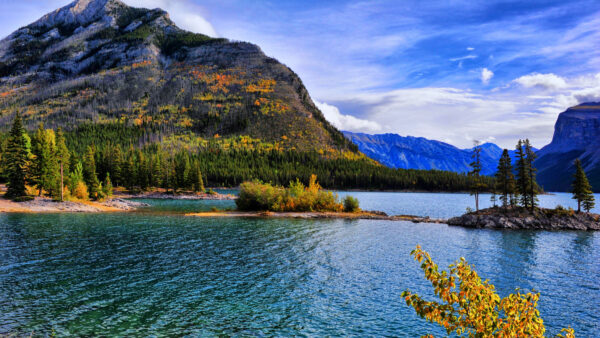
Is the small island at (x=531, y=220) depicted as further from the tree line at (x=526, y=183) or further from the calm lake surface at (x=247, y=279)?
the calm lake surface at (x=247, y=279)

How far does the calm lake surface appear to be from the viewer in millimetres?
19922

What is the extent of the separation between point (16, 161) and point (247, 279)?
8305cm

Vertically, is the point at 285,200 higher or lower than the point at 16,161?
lower

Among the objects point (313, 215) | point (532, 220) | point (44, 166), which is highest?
point (44, 166)

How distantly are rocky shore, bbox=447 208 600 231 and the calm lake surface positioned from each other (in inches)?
636

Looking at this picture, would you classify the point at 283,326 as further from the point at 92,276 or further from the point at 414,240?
the point at 414,240

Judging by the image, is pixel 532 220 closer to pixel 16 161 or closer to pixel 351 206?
pixel 351 206

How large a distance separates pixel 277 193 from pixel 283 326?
67283 mm

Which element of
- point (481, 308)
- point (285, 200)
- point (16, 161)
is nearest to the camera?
point (481, 308)

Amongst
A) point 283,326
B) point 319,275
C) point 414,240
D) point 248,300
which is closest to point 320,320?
point 283,326

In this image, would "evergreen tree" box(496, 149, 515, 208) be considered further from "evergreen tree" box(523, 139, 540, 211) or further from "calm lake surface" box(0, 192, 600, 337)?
"calm lake surface" box(0, 192, 600, 337)

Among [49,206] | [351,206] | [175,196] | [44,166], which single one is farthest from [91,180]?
[351,206]

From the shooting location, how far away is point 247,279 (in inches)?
1125

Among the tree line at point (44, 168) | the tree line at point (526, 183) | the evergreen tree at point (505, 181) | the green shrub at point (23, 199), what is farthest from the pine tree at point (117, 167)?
the evergreen tree at point (505, 181)
